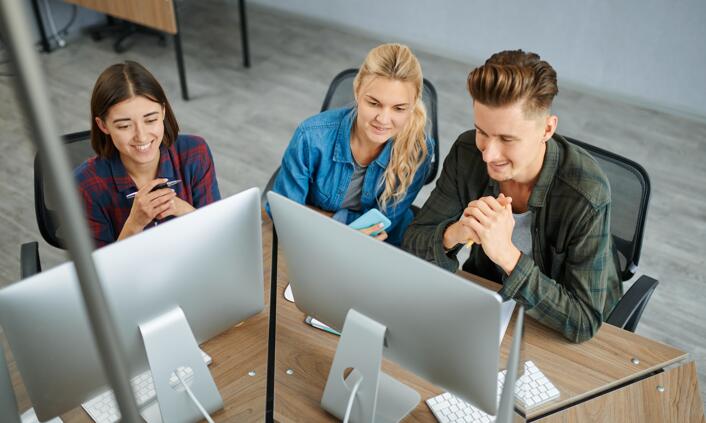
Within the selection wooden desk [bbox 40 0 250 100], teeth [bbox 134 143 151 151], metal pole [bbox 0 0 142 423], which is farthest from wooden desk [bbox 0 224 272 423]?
wooden desk [bbox 40 0 250 100]

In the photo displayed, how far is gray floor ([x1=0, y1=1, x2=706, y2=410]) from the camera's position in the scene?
9.41ft

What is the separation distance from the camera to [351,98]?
2.31 metres

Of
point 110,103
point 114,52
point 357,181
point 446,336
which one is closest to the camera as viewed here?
point 446,336

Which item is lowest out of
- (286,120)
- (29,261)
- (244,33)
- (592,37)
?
(286,120)

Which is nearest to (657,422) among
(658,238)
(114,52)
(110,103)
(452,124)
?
(110,103)

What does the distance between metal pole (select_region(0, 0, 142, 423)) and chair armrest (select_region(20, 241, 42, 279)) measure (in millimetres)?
1596

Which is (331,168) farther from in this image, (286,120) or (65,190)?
(286,120)

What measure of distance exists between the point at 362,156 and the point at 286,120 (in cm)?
190

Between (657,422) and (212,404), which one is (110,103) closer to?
(212,404)

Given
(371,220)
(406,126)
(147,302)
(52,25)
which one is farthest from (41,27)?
(147,302)

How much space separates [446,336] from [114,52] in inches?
160

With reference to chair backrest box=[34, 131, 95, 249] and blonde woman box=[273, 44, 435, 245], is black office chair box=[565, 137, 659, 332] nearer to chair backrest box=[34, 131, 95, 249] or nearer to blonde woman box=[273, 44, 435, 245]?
blonde woman box=[273, 44, 435, 245]

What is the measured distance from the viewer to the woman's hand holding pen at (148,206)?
5.74 ft

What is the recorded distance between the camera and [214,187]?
6.81 feet
